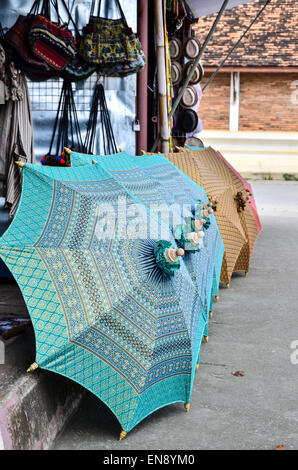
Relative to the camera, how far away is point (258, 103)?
1966 cm

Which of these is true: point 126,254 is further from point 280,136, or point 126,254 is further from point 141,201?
point 280,136

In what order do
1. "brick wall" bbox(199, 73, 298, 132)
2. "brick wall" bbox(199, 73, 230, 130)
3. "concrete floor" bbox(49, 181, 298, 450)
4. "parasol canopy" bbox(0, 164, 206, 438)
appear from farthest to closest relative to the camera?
"brick wall" bbox(199, 73, 230, 130), "brick wall" bbox(199, 73, 298, 132), "concrete floor" bbox(49, 181, 298, 450), "parasol canopy" bbox(0, 164, 206, 438)

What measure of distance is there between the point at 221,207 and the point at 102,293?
2.92 metres

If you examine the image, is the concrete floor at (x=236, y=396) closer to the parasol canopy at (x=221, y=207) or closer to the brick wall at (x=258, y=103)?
the parasol canopy at (x=221, y=207)

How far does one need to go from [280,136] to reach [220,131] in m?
1.83

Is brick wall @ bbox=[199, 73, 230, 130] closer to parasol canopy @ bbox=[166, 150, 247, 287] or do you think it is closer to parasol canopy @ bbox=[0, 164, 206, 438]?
parasol canopy @ bbox=[166, 150, 247, 287]

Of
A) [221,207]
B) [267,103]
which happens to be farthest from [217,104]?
[221,207]

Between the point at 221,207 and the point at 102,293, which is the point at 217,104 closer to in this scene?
the point at 221,207

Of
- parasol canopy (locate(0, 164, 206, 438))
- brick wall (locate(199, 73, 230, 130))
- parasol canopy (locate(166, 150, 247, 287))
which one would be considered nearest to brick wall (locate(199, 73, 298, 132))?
brick wall (locate(199, 73, 230, 130))

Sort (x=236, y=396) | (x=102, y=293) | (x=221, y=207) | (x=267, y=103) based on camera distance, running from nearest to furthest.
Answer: (x=102, y=293)
(x=236, y=396)
(x=221, y=207)
(x=267, y=103)

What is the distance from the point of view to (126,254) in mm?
2957

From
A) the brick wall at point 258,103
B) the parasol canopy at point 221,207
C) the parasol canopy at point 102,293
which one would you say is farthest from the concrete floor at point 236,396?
the brick wall at point 258,103

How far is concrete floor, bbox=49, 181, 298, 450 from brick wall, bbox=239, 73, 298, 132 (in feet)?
47.3

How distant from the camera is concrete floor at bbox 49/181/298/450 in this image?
2.96 metres
